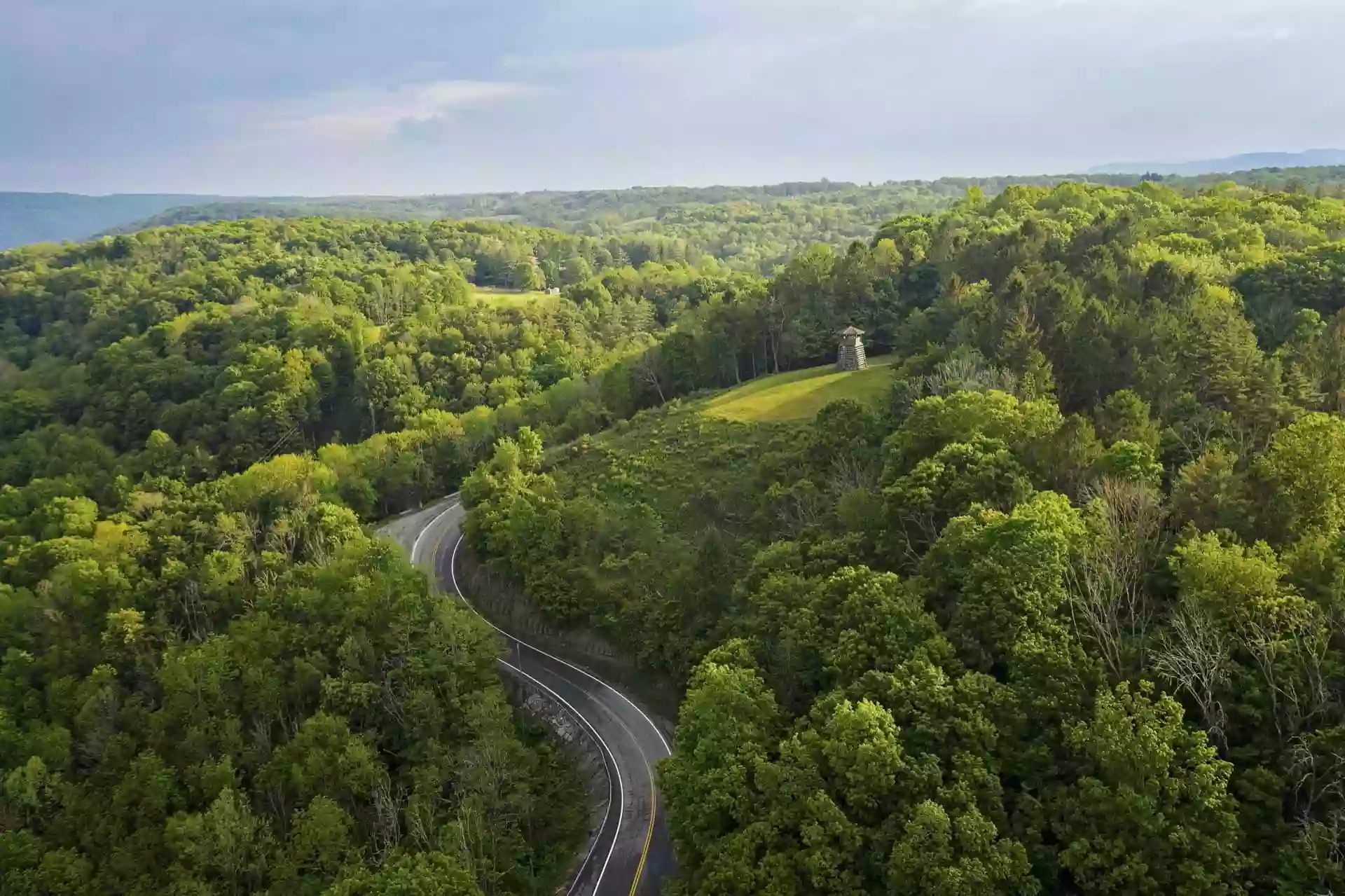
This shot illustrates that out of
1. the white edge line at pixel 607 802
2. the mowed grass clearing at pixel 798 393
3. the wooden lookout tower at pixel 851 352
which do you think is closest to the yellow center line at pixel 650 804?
the white edge line at pixel 607 802

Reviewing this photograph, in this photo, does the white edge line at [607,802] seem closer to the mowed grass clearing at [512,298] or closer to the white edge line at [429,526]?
the white edge line at [429,526]

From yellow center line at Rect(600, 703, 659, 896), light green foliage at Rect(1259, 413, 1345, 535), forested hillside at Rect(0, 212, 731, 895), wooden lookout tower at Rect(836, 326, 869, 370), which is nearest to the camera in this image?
light green foliage at Rect(1259, 413, 1345, 535)

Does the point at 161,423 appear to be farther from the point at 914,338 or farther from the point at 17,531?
the point at 914,338

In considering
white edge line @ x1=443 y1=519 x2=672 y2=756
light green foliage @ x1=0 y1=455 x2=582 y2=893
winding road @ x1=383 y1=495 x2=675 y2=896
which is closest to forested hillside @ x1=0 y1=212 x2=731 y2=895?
light green foliage @ x1=0 y1=455 x2=582 y2=893

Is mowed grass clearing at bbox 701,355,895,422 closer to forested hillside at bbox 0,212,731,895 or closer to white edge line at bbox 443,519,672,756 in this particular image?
forested hillside at bbox 0,212,731,895

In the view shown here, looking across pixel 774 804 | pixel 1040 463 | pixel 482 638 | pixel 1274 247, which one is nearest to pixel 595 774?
pixel 482 638

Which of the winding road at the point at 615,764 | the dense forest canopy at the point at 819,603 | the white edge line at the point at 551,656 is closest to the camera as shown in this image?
the dense forest canopy at the point at 819,603

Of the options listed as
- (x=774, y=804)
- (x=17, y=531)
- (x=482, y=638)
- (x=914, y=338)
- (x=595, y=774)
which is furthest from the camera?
(x=17, y=531)
